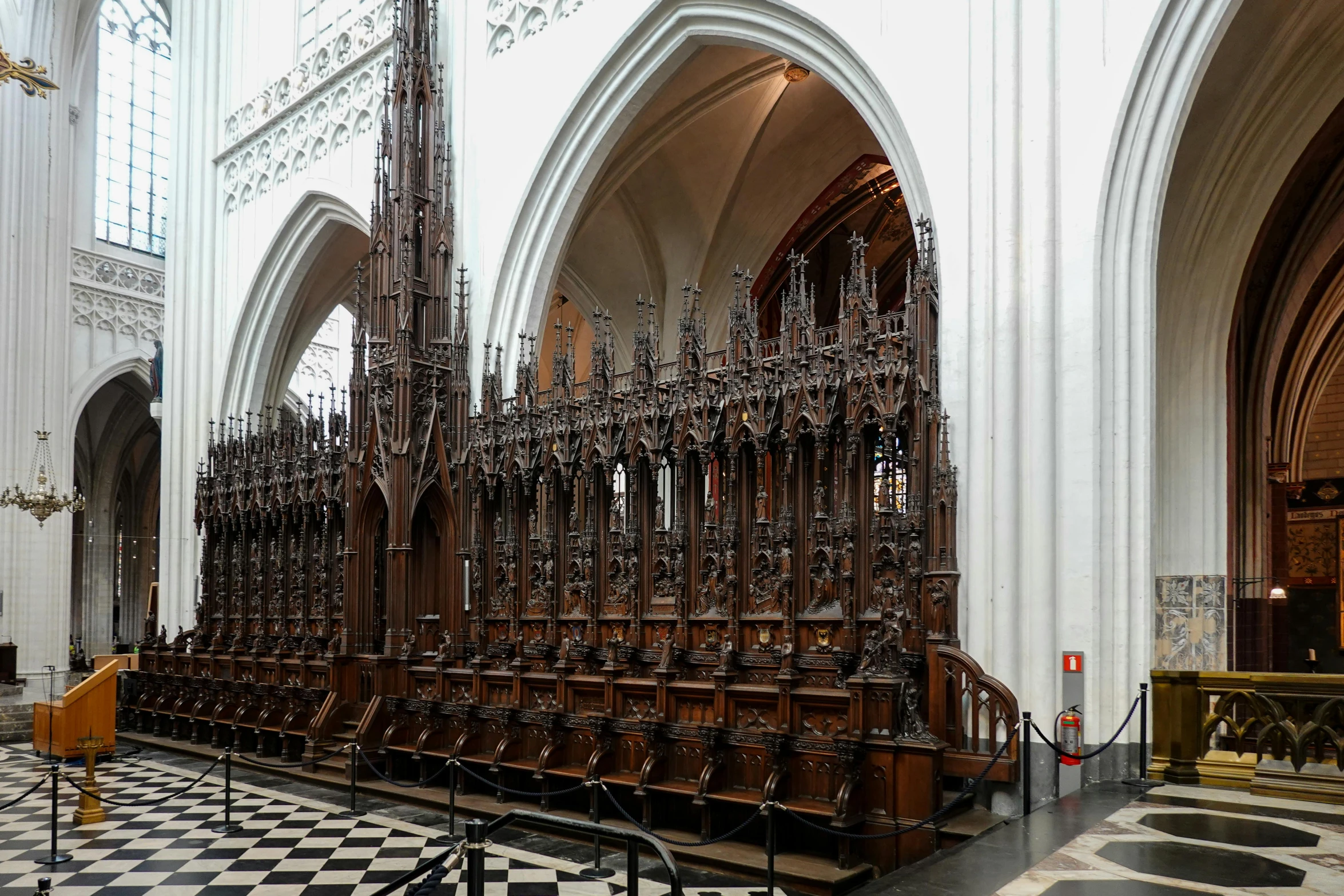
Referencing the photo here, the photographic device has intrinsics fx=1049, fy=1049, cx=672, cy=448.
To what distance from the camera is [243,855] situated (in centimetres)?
775

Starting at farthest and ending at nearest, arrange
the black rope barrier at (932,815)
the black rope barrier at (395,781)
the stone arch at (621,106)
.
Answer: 1. the stone arch at (621,106)
2. the black rope barrier at (395,781)
3. the black rope barrier at (932,815)

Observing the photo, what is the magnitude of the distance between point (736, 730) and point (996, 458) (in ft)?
9.15

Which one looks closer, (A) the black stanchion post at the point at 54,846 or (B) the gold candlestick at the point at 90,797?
(A) the black stanchion post at the point at 54,846

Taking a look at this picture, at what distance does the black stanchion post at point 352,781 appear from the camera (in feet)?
29.7

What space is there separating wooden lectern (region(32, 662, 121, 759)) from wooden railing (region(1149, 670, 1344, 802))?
10.2 metres

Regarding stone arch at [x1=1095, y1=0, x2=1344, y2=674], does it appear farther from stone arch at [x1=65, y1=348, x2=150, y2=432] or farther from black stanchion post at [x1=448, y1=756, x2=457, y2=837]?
stone arch at [x1=65, y1=348, x2=150, y2=432]

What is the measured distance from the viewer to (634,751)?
8.45m

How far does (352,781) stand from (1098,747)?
6198mm

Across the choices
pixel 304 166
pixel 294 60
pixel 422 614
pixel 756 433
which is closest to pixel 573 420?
pixel 756 433

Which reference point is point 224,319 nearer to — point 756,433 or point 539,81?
point 539,81

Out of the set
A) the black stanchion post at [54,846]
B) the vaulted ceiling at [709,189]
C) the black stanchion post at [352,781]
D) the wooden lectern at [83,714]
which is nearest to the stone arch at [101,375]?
the vaulted ceiling at [709,189]

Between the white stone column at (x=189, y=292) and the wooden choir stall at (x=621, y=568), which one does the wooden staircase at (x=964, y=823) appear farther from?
the white stone column at (x=189, y=292)

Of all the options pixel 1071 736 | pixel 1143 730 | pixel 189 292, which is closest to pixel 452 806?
pixel 1071 736

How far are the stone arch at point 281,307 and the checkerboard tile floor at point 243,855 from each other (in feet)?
28.2
